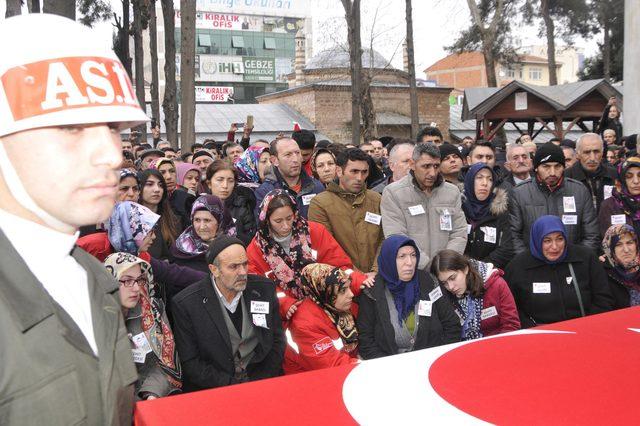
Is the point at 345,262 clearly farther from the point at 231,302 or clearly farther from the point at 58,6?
the point at 58,6

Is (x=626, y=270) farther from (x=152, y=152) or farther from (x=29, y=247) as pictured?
(x=152, y=152)

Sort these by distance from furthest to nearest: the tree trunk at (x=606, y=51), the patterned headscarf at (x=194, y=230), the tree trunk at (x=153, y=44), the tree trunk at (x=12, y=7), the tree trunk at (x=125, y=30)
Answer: the tree trunk at (x=606, y=51)
the tree trunk at (x=125, y=30)
the tree trunk at (x=153, y=44)
the tree trunk at (x=12, y=7)
the patterned headscarf at (x=194, y=230)

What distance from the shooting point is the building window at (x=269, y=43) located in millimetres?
74438

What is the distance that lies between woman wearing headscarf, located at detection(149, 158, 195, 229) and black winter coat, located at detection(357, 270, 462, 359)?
2.01 meters

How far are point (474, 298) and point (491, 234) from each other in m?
1.06

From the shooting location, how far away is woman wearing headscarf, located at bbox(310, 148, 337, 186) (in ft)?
19.9

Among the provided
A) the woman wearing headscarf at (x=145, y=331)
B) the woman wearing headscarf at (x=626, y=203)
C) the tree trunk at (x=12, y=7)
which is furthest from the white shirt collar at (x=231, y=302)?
the tree trunk at (x=12, y=7)

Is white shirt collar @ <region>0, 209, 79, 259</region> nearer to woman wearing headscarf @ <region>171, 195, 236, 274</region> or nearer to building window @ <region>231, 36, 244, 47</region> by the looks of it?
woman wearing headscarf @ <region>171, 195, 236, 274</region>

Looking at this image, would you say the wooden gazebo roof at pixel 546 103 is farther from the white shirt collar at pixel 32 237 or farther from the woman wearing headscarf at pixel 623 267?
the white shirt collar at pixel 32 237

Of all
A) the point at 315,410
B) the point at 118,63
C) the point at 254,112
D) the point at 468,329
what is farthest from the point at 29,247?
the point at 254,112

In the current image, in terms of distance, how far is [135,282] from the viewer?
3619 millimetres

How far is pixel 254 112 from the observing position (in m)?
33.9

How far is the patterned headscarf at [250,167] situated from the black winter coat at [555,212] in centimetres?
279

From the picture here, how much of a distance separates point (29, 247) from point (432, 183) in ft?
13.4
